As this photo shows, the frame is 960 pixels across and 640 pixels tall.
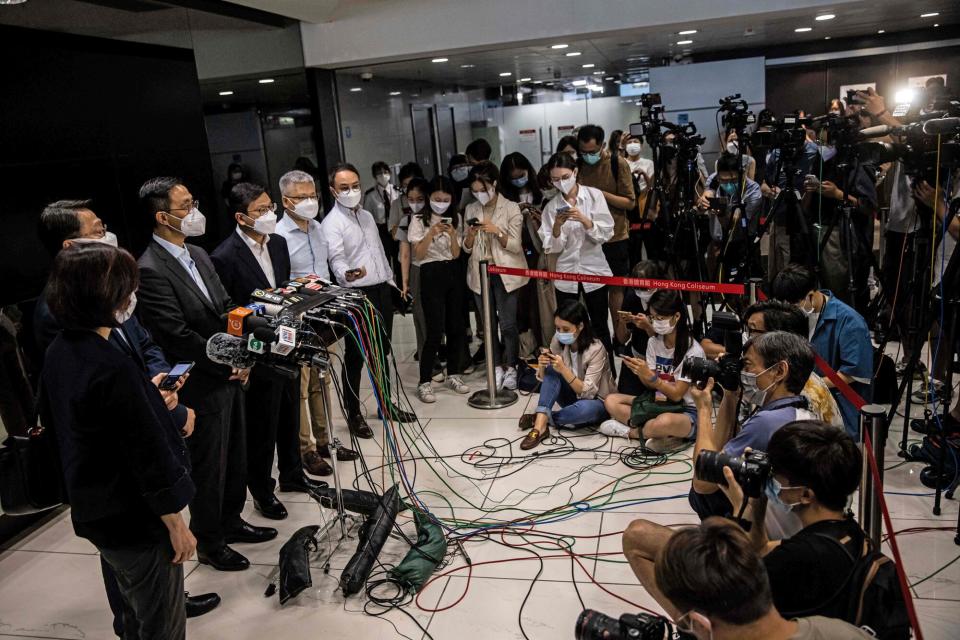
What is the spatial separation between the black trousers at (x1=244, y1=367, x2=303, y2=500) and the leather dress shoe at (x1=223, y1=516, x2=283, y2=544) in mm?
229

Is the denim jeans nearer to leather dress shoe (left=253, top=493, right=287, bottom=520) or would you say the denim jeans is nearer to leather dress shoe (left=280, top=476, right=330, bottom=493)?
leather dress shoe (left=280, top=476, right=330, bottom=493)

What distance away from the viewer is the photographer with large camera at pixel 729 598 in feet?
5.04

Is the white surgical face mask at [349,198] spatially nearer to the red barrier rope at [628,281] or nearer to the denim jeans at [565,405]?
the red barrier rope at [628,281]

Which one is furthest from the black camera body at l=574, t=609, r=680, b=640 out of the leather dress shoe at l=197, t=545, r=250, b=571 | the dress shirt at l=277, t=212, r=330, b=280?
the dress shirt at l=277, t=212, r=330, b=280

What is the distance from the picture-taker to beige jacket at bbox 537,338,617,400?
14.5 ft

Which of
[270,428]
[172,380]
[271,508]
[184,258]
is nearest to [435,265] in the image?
[270,428]

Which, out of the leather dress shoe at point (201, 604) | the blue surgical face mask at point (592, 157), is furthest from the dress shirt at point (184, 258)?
the blue surgical face mask at point (592, 157)

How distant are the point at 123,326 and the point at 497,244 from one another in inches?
110

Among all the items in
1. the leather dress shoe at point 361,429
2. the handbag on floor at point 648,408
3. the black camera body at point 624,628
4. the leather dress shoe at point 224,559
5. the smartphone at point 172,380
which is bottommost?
the leather dress shoe at point 224,559

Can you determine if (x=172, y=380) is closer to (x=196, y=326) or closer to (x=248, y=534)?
(x=196, y=326)

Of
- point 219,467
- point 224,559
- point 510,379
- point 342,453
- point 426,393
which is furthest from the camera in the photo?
point 510,379

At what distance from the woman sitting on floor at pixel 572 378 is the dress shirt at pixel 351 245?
1.13 metres

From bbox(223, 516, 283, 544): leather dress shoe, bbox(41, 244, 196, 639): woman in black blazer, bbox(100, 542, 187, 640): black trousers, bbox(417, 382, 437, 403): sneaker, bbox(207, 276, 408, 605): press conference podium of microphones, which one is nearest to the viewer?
bbox(41, 244, 196, 639): woman in black blazer

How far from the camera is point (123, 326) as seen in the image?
2670 millimetres
